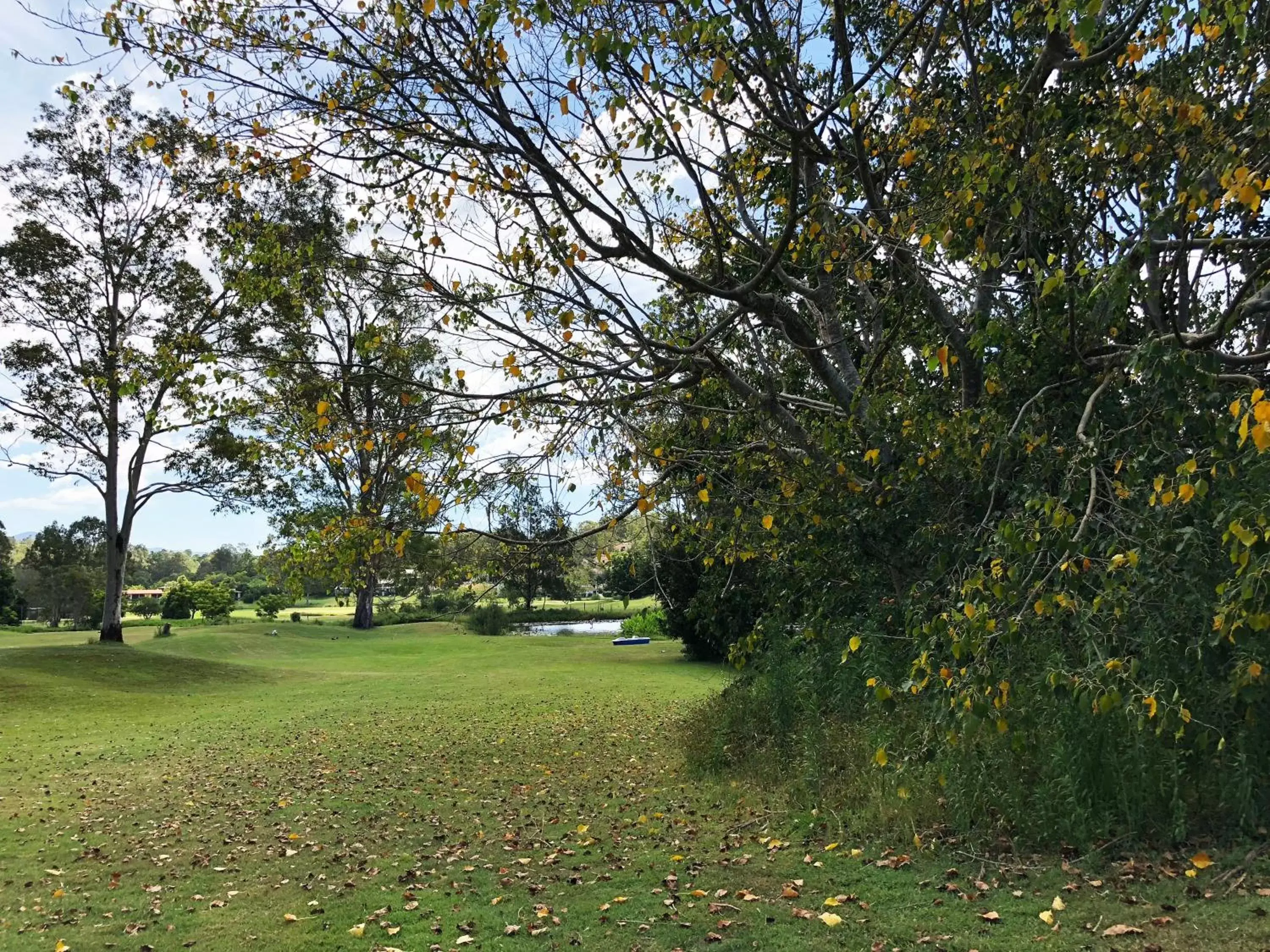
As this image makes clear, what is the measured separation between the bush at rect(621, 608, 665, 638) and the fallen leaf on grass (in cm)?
2703

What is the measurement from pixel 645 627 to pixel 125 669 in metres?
18.7

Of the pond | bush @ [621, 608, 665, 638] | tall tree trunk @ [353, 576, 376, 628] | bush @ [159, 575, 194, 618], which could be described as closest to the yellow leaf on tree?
bush @ [621, 608, 665, 638]

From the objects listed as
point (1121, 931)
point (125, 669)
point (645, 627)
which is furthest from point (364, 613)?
point (1121, 931)

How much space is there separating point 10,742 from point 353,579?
9.44 metres

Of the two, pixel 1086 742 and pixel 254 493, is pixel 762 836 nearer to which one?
pixel 1086 742

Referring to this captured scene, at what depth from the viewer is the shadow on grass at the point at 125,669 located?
62.7 feet

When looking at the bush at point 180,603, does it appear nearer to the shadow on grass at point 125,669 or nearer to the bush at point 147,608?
the bush at point 147,608

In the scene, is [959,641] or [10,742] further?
[10,742]

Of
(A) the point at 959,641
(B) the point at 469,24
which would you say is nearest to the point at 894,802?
(A) the point at 959,641

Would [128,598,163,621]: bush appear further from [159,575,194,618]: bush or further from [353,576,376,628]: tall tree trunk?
[353,576,376,628]: tall tree trunk

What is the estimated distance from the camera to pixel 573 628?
143 feet

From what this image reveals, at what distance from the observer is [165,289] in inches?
951

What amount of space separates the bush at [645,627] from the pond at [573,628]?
2.04 meters

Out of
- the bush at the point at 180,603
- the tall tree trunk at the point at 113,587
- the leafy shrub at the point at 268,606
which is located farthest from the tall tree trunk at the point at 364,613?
the tall tree trunk at the point at 113,587
